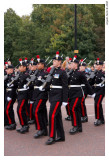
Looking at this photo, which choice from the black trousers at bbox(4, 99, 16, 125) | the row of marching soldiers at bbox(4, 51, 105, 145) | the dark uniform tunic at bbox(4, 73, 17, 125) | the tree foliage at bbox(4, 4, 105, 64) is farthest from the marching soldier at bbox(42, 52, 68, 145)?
the tree foliage at bbox(4, 4, 105, 64)

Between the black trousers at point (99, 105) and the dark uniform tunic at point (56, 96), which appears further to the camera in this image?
the black trousers at point (99, 105)

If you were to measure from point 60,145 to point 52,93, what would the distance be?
122 cm

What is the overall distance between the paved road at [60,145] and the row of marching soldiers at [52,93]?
0.23 meters

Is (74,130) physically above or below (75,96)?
below

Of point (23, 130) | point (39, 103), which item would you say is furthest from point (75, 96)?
point (23, 130)

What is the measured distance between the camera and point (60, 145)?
646 centimetres

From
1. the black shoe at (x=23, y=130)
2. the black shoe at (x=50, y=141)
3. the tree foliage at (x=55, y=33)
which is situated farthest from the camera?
the tree foliage at (x=55, y=33)

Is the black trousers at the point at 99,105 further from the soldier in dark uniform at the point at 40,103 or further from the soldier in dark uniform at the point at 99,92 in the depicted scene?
the soldier in dark uniform at the point at 40,103

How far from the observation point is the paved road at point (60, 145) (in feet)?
19.2

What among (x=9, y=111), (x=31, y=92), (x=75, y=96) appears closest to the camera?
(x=75, y=96)

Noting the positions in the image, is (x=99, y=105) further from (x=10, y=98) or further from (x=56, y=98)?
(x=10, y=98)

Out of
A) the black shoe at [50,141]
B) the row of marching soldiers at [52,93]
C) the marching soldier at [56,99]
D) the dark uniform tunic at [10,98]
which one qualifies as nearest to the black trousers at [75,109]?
the row of marching soldiers at [52,93]

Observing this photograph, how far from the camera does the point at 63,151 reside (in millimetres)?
5980

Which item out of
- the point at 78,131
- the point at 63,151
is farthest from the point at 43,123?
the point at 63,151
